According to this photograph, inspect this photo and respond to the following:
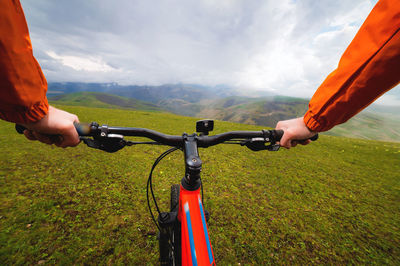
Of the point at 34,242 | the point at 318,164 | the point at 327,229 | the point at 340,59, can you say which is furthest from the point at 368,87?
the point at 318,164

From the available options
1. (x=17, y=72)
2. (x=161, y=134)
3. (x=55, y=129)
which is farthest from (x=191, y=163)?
(x=17, y=72)

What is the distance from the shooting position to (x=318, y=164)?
9.12 metres

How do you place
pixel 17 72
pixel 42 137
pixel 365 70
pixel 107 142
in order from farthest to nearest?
pixel 107 142, pixel 42 137, pixel 365 70, pixel 17 72

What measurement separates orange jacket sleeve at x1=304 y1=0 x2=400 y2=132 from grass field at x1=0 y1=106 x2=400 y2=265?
380cm

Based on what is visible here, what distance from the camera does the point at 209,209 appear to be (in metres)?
4.71

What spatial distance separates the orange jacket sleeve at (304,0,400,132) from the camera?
1.12m

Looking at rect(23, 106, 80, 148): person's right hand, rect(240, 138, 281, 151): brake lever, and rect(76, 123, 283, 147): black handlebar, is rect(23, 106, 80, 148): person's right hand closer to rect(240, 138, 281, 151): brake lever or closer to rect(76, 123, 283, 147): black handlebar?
rect(76, 123, 283, 147): black handlebar

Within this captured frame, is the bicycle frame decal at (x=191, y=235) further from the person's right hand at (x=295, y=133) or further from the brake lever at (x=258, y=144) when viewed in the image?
→ the person's right hand at (x=295, y=133)

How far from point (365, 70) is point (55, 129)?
8.72 ft

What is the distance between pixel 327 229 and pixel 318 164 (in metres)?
6.02

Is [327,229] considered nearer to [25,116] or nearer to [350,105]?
[350,105]

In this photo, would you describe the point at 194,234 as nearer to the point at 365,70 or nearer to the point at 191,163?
the point at 191,163

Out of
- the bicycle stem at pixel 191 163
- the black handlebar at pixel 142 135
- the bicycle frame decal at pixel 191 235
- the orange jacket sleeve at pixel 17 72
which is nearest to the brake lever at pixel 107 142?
the black handlebar at pixel 142 135

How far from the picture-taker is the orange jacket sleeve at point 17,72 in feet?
2.76
